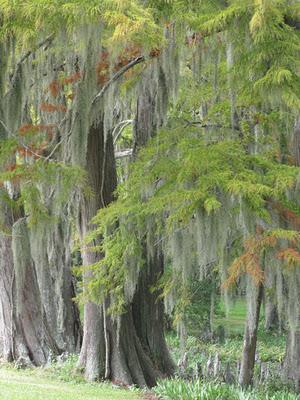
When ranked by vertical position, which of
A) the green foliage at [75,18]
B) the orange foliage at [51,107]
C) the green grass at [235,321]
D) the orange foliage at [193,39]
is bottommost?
the green grass at [235,321]

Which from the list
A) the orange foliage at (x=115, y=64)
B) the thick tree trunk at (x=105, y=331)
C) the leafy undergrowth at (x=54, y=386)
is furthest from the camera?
the thick tree trunk at (x=105, y=331)

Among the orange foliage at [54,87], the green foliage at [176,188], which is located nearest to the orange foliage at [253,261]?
the green foliage at [176,188]

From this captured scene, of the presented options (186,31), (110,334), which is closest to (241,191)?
(186,31)

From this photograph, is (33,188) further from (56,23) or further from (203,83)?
(203,83)

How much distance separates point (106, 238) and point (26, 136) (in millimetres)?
1911

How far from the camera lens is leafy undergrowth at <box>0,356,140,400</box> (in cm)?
809

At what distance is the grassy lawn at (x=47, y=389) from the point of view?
797 cm

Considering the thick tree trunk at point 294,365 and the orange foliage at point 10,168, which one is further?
the thick tree trunk at point 294,365

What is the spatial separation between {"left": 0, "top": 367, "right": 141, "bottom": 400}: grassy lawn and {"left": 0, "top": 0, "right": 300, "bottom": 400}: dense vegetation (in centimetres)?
59

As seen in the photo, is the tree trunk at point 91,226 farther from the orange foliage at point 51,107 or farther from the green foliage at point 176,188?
the orange foliage at point 51,107

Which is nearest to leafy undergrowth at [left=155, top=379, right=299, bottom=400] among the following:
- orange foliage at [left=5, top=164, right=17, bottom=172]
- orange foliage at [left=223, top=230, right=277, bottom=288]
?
orange foliage at [left=223, top=230, right=277, bottom=288]

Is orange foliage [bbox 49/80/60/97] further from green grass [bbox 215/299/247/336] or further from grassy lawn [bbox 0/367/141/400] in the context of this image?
green grass [bbox 215/299/247/336]

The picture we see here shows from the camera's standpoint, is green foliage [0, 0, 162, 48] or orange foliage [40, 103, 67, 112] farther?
orange foliage [40, 103, 67, 112]

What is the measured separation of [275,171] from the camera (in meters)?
7.53
